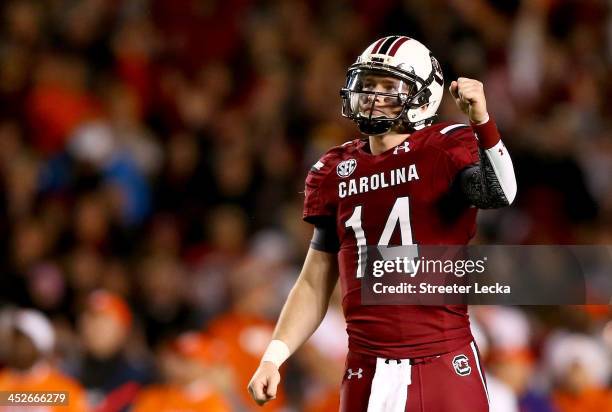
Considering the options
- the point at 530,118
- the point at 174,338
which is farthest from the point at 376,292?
the point at 530,118

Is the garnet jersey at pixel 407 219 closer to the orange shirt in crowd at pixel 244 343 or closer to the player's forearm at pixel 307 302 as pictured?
the player's forearm at pixel 307 302

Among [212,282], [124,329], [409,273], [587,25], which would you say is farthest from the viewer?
[587,25]

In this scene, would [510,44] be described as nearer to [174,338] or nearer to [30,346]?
[174,338]

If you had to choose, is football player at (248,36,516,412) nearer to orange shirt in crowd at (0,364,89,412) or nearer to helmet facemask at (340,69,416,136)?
helmet facemask at (340,69,416,136)

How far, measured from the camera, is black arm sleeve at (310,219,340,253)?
3.64 m

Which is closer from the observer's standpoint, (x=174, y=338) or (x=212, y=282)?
(x=174, y=338)

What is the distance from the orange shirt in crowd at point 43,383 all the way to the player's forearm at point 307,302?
1.73 metres

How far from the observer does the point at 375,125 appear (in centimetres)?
346

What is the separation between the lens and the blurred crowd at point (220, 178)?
6.18 metres

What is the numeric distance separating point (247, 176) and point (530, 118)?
1.97 meters

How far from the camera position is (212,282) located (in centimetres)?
734

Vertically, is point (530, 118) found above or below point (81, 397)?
above

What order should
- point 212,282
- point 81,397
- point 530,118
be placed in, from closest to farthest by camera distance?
point 81,397, point 212,282, point 530,118

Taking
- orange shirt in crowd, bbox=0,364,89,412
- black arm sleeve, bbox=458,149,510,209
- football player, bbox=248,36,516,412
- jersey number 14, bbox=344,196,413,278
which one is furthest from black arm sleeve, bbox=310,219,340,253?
orange shirt in crowd, bbox=0,364,89,412
